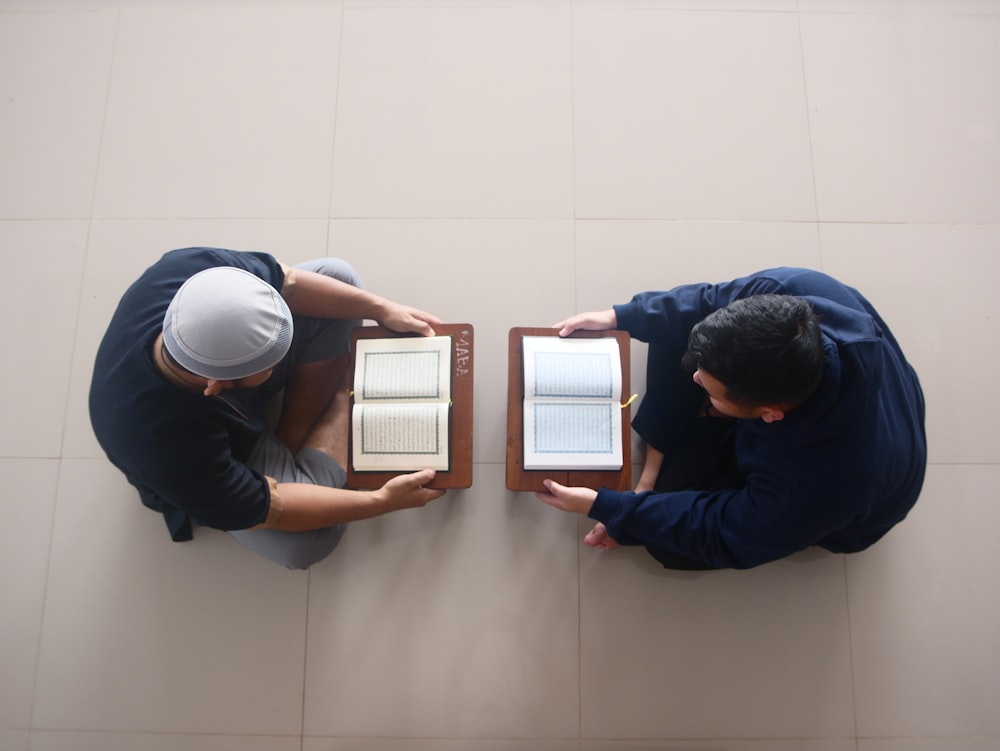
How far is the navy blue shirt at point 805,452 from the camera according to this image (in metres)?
1.07

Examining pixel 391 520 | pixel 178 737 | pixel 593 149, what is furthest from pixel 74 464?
pixel 593 149

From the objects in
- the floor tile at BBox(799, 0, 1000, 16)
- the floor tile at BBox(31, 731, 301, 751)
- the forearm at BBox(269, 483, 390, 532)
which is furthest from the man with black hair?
the floor tile at BBox(799, 0, 1000, 16)

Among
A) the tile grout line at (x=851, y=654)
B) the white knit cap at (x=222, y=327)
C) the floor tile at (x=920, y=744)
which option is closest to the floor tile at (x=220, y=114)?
the white knit cap at (x=222, y=327)

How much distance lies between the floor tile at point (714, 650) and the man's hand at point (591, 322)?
25.9 inches

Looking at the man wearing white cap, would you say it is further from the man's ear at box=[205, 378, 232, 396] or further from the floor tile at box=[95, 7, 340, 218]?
the floor tile at box=[95, 7, 340, 218]

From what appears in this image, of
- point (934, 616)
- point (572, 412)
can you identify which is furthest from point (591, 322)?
point (934, 616)

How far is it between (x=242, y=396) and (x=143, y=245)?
31.9 inches

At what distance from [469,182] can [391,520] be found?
1.07 m

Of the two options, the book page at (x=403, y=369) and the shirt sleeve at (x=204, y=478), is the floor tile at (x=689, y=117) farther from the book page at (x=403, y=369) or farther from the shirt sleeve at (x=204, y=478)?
the shirt sleeve at (x=204, y=478)

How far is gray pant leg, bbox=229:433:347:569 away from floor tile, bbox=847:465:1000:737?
150cm

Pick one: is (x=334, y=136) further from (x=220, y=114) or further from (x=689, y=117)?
(x=689, y=117)

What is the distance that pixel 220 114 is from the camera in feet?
6.13

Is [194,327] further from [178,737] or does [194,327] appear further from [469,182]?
[178,737]

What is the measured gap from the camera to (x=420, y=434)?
1.41m
